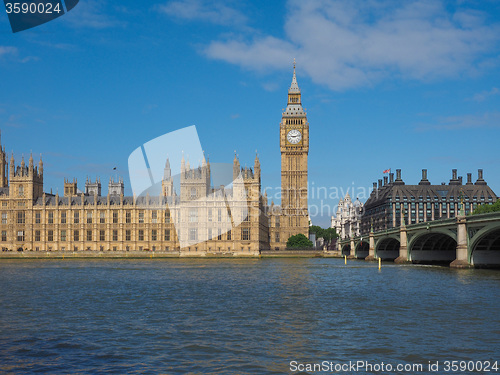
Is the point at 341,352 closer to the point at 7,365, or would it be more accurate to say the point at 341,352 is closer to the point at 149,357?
the point at 149,357

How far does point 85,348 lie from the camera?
77.8 ft

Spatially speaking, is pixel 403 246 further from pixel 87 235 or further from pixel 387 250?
pixel 87 235

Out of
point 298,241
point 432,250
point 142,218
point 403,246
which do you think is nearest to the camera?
point 403,246

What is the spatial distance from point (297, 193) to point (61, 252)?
70976 millimetres

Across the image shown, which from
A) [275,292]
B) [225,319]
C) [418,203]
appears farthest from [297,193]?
[225,319]

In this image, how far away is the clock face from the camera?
180 m

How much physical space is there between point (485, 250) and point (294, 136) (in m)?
112

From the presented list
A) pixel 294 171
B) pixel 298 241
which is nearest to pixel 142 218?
pixel 298 241

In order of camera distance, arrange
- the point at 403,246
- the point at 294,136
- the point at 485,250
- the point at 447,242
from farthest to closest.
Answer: the point at 294,136 → the point at 447,242 → the point at 403,246 → the point at 485,250

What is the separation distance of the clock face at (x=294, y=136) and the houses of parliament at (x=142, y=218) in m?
32.6

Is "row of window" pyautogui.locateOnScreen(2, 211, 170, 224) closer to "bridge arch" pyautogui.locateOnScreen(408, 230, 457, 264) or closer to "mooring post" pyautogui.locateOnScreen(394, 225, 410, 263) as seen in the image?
"mooring post" pyautogui.locateOnScreen(394, 225, 410, 263)

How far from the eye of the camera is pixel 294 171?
581 feet

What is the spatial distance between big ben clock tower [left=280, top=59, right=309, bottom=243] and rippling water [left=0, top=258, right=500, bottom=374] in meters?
122

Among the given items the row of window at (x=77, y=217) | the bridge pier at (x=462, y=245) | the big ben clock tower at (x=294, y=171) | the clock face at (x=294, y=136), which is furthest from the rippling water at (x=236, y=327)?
the clock face at (x=294, y=136)
